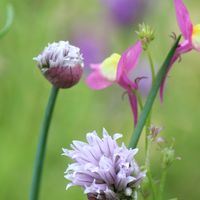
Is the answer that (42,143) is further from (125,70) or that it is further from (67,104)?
(67,104)

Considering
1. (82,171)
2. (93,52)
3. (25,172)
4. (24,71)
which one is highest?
(93,52)

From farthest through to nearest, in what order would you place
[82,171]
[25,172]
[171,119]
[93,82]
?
[171,119], [25,172], [93,82], [82,171]

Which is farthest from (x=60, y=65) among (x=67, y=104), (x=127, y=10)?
(x=127, y=10)

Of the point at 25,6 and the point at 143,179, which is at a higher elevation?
the point at 25,6

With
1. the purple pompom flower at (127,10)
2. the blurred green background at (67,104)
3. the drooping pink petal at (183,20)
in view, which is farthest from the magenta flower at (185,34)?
the purple pompom flower at (127,10)

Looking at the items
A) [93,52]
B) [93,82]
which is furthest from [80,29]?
[93,82]

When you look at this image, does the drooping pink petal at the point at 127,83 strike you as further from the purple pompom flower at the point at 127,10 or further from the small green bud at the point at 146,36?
the purple pompom flower at the point at 127,10

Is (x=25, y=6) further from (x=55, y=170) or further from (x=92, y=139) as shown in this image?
(x=92, y=139)
